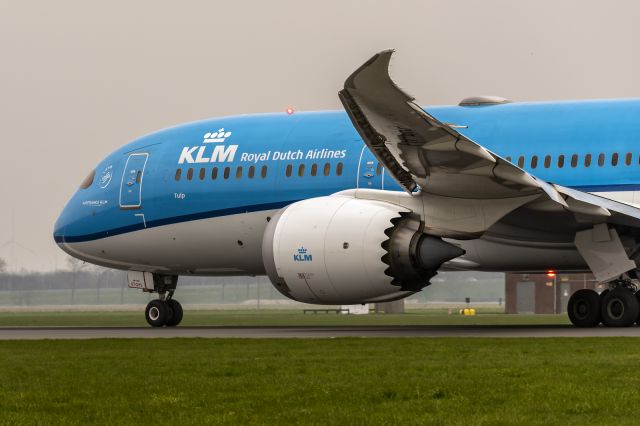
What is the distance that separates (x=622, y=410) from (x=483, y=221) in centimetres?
1192

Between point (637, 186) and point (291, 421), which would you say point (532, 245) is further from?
point (291, 421)

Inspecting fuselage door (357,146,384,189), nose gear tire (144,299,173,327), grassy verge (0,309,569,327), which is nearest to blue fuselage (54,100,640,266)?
fuselage door (357,146,384,189)

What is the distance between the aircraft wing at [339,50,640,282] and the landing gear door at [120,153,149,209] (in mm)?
8753

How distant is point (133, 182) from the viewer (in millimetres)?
29297

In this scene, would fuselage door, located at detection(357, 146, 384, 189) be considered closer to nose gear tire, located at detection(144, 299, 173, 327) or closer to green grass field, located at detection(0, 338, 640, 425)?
nose gear tire, located at detection(144, 299, 173, 327)

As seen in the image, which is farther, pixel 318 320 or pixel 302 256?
pixel 318 320

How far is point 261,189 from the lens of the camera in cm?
2731

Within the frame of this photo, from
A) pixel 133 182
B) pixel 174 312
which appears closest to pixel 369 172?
pixel 133 182

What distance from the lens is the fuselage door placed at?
83.8 ft

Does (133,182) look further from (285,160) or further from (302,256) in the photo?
(302,256)

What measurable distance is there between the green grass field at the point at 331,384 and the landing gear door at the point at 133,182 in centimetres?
1120

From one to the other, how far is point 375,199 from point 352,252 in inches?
60.4

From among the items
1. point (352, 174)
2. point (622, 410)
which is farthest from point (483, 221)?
point (622, 410)

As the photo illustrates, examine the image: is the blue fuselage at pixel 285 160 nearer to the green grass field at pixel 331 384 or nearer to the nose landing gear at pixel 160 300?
the nose landing gear at pixel 160 300
